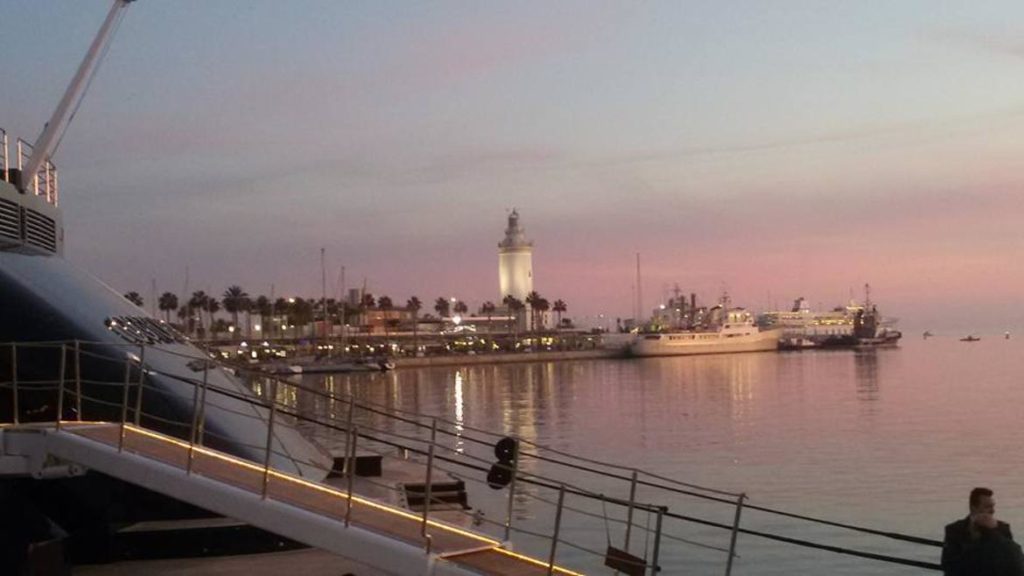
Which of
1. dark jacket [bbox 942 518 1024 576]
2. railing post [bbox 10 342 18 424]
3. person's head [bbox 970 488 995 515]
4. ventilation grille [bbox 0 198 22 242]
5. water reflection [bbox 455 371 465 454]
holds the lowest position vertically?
water reflection [bbox 455 371 465 454]

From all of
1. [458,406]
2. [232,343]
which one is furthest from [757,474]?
[232,343]

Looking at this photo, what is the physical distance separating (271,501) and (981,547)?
201 inches

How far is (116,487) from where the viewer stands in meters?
11.4

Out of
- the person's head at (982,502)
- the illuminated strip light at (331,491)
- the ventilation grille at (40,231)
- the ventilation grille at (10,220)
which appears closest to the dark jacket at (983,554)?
the person's head at (982,502)

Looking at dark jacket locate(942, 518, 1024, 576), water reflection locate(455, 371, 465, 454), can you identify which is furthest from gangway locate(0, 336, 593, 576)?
water reflection locate(455, 371, 465, 454)

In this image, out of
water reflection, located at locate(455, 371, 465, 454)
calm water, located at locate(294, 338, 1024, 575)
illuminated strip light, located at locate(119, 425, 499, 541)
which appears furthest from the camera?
water reflection, located at locate(455, 371, 465, 454)

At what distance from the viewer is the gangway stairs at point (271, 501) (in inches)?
347

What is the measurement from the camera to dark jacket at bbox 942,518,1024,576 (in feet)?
24.9

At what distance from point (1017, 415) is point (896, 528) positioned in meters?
40.5

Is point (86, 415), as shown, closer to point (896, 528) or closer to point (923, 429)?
point (896, 528)

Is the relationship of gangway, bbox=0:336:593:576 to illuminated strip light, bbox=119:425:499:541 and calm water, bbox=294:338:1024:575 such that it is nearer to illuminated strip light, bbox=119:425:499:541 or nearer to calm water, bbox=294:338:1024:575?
illuminated strip light, bbox=119:425:499:541

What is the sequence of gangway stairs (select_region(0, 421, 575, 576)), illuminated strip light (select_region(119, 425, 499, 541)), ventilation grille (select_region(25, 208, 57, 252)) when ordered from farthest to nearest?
ventilation grille (select_region(25, 208, 57, 252)) < illuminated strip light (select_region(119, 425, 499, 541)) < gangway stairs (select_region(0, 421, 575, 576))

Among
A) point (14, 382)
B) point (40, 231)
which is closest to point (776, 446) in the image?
point (40, 231)

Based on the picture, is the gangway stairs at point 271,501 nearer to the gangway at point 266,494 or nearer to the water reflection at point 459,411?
the gangway at point 266,494
